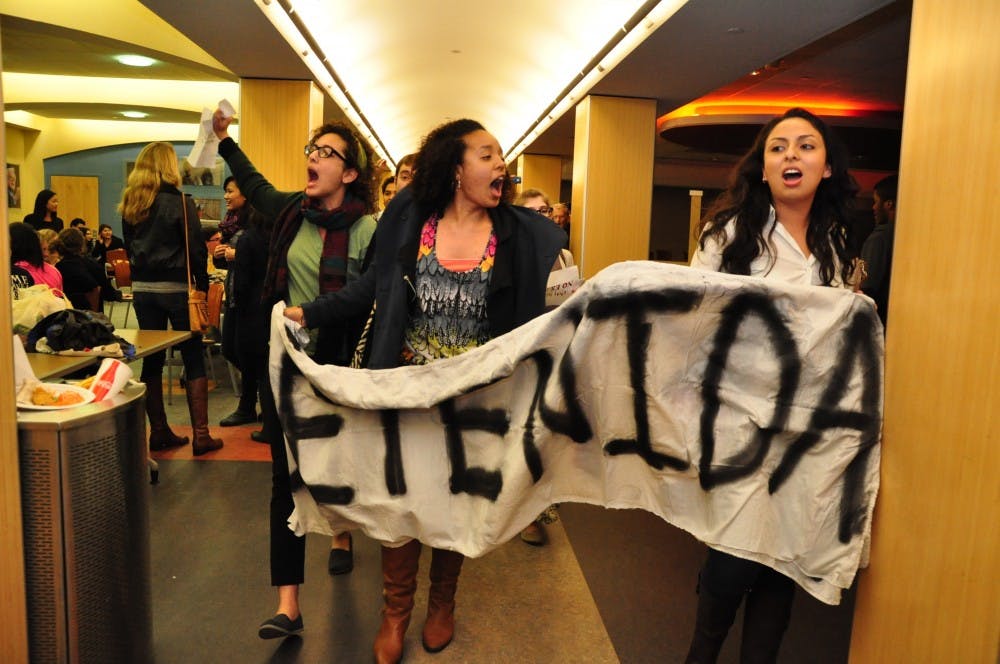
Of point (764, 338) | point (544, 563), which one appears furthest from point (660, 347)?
point (544, 563)

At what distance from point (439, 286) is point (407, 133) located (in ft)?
44.1

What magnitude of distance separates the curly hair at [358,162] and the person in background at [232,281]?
54.5 inches

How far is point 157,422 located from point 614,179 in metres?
6.02

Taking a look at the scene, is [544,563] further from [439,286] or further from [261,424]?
[261,424]

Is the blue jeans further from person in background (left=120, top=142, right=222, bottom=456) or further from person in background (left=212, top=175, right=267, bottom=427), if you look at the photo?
person in background (left=212, top=175, right=267, bottom=427)

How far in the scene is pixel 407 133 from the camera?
15250 millimetres

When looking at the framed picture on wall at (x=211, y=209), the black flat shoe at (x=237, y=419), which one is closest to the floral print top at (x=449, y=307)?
the black flat shoe at (x=237, y=419)

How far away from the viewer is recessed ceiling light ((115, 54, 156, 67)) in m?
11.5

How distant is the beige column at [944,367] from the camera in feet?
5.06

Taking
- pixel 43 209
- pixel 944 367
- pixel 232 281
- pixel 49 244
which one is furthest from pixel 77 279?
pixel 944 367

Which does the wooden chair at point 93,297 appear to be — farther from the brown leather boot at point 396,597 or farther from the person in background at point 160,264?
the brown leather boot at point 396,597

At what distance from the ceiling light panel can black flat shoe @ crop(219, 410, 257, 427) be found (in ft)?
8.87

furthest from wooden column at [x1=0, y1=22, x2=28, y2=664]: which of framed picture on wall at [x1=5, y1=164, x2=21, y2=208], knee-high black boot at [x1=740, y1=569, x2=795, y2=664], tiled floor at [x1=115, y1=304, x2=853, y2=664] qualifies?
framed picture on wall at [x1=5, y1=164, x2=21, y2=208]

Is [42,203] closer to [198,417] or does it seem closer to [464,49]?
[464,49]
